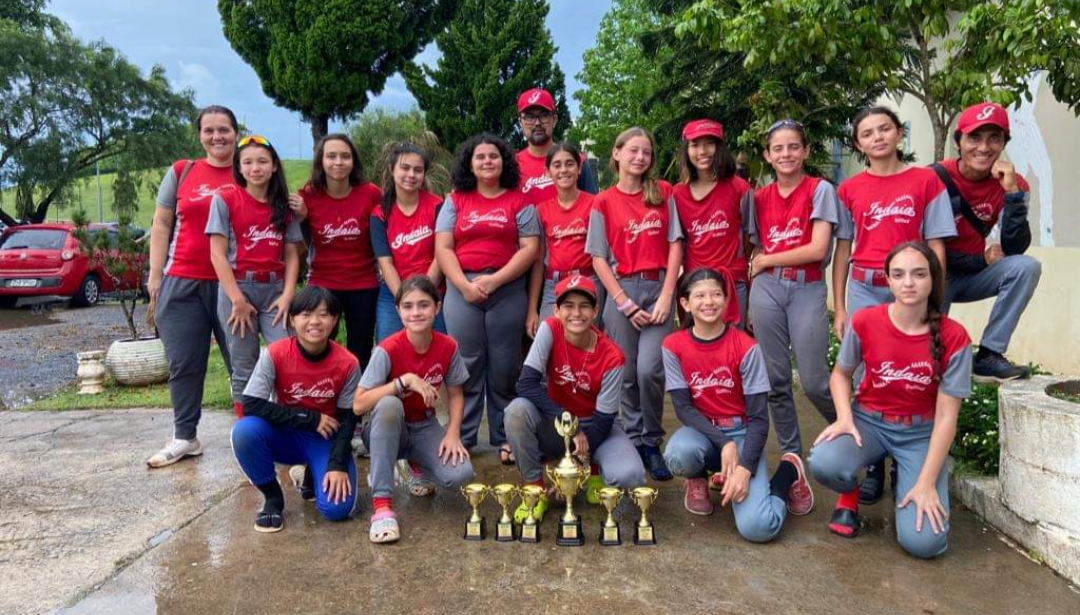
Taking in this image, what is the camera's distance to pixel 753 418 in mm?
3514

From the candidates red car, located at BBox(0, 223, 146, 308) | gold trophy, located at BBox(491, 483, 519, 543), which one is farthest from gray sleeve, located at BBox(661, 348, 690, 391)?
red car, located at BBox(0, 223, 146, 308)

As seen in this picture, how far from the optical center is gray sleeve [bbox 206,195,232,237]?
4.11 metres

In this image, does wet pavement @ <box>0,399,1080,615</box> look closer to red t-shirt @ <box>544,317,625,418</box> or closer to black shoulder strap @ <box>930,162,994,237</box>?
red t-shirt @ <box>544,317,625,418</box>

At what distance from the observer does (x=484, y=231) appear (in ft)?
14.3

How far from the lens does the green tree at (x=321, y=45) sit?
56.1 ft

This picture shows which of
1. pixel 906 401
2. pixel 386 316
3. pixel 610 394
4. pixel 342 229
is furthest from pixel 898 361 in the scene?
pixel 342 229

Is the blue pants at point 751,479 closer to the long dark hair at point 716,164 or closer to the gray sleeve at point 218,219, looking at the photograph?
the long dark hair at point 716,164

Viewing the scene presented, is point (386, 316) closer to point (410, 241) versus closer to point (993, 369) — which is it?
point (410, 241)

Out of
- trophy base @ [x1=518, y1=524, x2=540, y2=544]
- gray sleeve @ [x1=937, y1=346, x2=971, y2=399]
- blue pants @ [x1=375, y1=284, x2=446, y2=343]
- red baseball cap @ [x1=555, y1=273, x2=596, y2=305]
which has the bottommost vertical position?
trophy base @ [x1=518, y1=524, x2=540, y2=544]

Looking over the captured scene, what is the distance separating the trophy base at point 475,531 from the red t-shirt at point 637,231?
1.56 meters

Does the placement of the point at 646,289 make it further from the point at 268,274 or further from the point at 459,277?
the point at 268,274

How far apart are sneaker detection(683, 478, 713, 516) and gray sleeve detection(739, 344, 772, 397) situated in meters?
0.51

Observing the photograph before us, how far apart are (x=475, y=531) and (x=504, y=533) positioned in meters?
0.13

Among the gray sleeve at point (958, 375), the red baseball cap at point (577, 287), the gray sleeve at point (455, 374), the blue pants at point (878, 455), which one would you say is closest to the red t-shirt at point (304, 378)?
the gray sleeve at point (455, 374)
